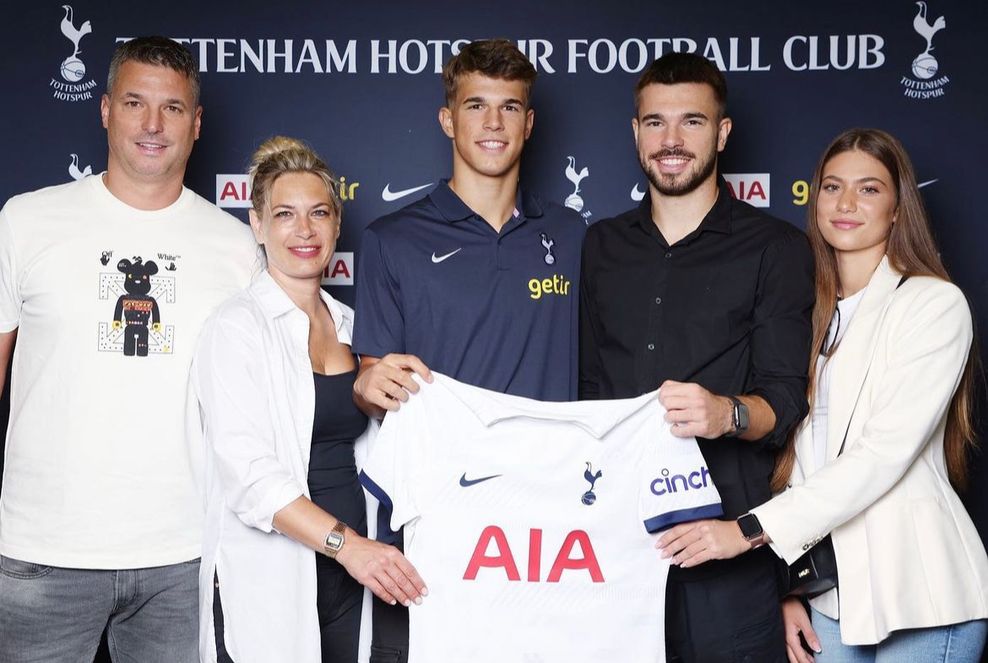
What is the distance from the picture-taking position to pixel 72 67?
10.3ft

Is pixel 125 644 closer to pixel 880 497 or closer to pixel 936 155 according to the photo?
pixel 880 497

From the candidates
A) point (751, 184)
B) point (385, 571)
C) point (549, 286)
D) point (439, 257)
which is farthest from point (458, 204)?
point (751, 184)

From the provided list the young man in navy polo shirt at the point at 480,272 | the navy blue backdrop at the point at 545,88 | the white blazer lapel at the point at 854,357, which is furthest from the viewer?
the navy blue backdrop at the point at 545,88

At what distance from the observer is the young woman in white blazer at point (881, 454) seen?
2053 millimetres

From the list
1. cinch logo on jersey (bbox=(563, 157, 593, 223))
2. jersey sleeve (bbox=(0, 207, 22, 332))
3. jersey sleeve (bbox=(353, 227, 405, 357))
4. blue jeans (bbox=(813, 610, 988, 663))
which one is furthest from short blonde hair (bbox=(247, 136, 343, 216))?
blue jeans (bbox=(813, 610, 988, 663))

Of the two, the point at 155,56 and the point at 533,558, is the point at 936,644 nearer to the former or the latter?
the point at 533,558

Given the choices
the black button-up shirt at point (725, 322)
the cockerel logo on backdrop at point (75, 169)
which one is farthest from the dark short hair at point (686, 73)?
the cockerel logo on backdrop at point (75, 169)

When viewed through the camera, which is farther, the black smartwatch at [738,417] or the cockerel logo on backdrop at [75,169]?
the cockerel logo on backdrop at [75,169]

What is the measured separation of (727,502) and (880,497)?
314 mm

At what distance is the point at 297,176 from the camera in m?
2.27

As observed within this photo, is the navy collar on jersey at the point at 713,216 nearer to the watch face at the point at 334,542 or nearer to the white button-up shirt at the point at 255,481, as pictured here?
the white button-up shirt at the point at 255,481

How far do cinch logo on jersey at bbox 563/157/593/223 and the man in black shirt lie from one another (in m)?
0.79

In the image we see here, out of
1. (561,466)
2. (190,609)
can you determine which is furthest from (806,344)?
(190,609)

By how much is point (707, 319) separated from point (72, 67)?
2.17 m
